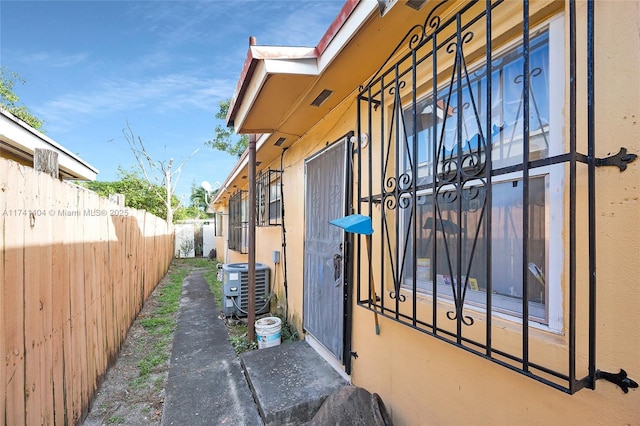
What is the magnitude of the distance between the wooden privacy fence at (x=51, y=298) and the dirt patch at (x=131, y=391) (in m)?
0.15

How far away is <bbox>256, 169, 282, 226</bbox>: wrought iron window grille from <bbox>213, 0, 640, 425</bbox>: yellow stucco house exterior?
244cm

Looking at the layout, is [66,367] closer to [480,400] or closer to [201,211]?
[480,400]

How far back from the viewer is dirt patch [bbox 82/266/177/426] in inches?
101

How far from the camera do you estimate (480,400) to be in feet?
4.90

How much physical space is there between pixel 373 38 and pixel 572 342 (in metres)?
1.85

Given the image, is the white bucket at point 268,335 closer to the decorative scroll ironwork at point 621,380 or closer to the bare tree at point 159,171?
the decorative scroll ironwork at point 621,380

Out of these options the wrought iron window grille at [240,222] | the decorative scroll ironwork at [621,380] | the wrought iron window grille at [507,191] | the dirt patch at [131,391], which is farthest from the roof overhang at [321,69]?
the wrought iron window grille at [240,222]

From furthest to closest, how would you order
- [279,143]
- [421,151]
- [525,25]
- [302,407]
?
[279,143]
[302,407]
[421,151]
[525,25]

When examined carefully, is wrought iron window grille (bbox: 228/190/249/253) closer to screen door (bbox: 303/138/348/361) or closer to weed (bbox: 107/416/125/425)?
screen door (bbox: 303/138/348/361)

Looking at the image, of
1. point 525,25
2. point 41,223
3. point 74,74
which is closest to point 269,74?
point 525,25

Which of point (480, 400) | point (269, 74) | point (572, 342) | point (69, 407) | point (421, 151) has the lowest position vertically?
point (69, 407)

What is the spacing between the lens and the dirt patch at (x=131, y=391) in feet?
8.43

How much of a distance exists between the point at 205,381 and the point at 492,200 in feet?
10.7

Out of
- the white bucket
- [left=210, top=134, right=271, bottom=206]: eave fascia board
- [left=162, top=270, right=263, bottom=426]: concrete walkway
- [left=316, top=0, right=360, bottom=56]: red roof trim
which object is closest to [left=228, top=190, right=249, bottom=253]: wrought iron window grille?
[left=210, top=134, right=271, bottom=206]: eave fascia board
